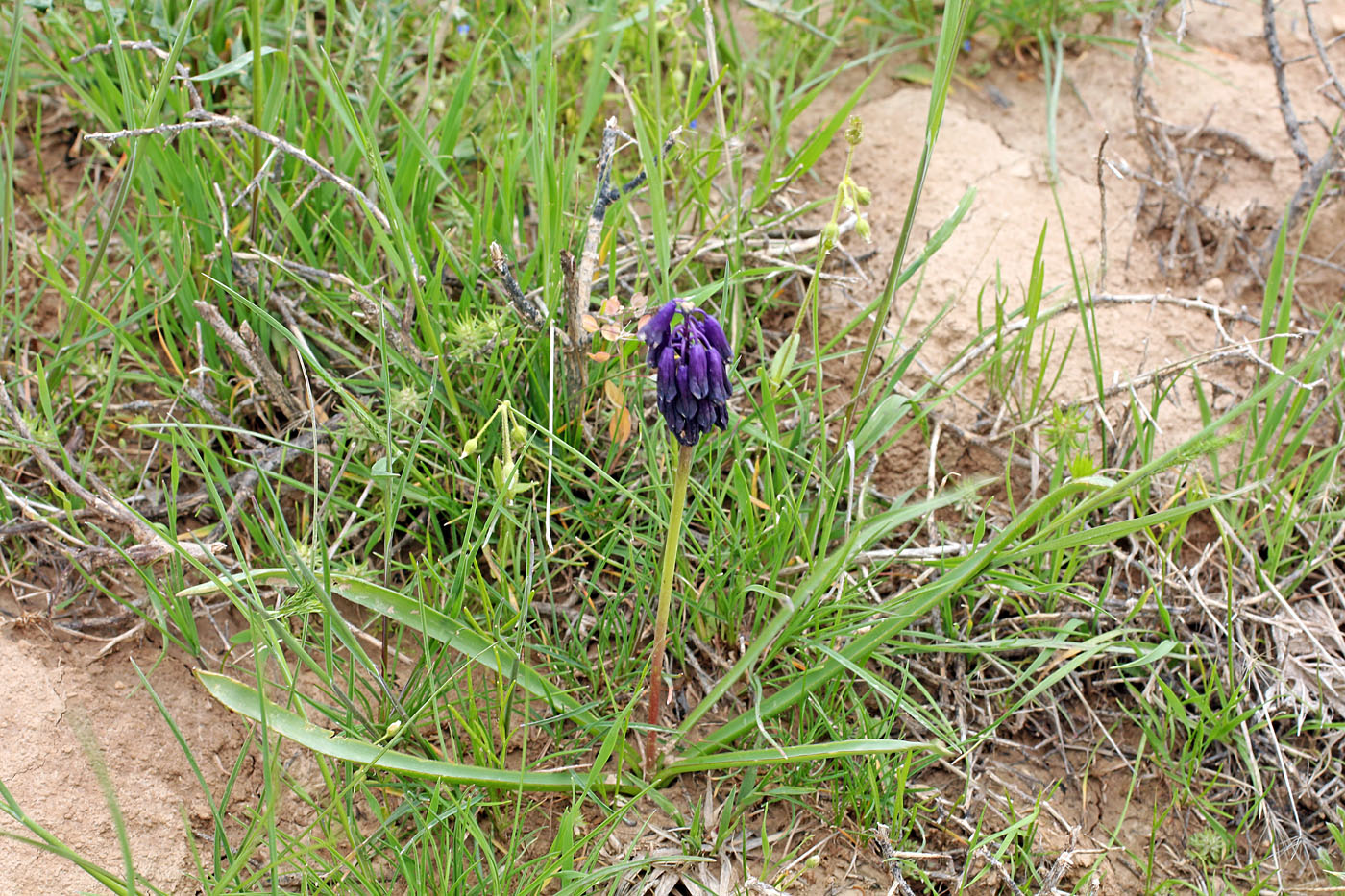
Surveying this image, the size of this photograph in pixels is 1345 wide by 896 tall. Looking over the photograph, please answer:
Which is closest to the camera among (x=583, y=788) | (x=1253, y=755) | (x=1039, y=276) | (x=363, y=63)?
(x=583, y=788)

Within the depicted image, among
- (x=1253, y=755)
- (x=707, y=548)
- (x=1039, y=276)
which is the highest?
(x=1039, y=276)

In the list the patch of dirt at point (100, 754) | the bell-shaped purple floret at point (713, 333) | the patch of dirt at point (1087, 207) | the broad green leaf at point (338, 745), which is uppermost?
the bell-shaped purple floret at point (713, 333)

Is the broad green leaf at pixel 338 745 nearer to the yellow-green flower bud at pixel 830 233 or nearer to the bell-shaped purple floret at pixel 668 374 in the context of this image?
the bell-shaped purple floret at pixel 668 374

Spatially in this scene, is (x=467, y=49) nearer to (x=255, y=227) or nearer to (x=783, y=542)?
(x=255, y=227)

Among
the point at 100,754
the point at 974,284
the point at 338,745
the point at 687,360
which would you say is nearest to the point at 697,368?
the point at 687,360

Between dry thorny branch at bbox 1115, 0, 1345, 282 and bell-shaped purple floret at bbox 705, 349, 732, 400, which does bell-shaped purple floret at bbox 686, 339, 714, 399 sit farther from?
dry thorny branch at bbox 1115, 0, 1345, 282

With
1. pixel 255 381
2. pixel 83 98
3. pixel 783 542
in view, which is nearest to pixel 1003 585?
pixel 783 542

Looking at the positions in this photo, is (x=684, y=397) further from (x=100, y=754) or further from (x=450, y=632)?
(x=100, y=754)

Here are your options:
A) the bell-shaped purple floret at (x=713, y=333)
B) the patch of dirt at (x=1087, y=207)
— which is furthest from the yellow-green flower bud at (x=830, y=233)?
the patch of dirt at (x=1087, y=207)
